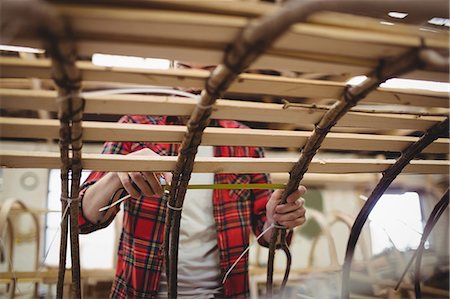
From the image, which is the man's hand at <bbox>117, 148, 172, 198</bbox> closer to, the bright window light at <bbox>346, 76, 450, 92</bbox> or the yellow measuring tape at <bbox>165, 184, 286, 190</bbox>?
the yellow measuring tape at <bbox>165, 184, 286, 190</bbox>

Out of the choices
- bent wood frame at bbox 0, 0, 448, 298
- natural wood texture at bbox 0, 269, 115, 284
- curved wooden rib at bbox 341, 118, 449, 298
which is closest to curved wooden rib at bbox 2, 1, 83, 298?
bent wood frame at bbox 0, 0, 448, 298

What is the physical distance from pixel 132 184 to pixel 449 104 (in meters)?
0.64

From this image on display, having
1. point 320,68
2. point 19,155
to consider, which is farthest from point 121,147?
point 320,68

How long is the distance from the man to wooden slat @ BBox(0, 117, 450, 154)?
33cm

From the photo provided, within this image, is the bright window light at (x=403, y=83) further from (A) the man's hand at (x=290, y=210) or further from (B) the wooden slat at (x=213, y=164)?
(A) the man's hand at (x=290, y=210)

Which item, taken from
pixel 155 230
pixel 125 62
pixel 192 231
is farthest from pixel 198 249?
pixel 125 62

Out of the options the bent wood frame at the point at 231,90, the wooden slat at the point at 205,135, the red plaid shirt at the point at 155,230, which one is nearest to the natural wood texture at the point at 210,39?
the bent wood frame at the point at 231,90

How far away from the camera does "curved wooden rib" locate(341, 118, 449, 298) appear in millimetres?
839

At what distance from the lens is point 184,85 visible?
24.8 inches

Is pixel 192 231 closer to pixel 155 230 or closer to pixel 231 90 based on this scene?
pixel 155 230

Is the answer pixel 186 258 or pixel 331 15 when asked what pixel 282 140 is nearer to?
pixel 331 15

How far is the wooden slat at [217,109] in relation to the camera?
0.63 meters

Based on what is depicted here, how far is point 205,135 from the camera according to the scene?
76 cm

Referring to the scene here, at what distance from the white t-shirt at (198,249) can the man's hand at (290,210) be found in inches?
14.2
